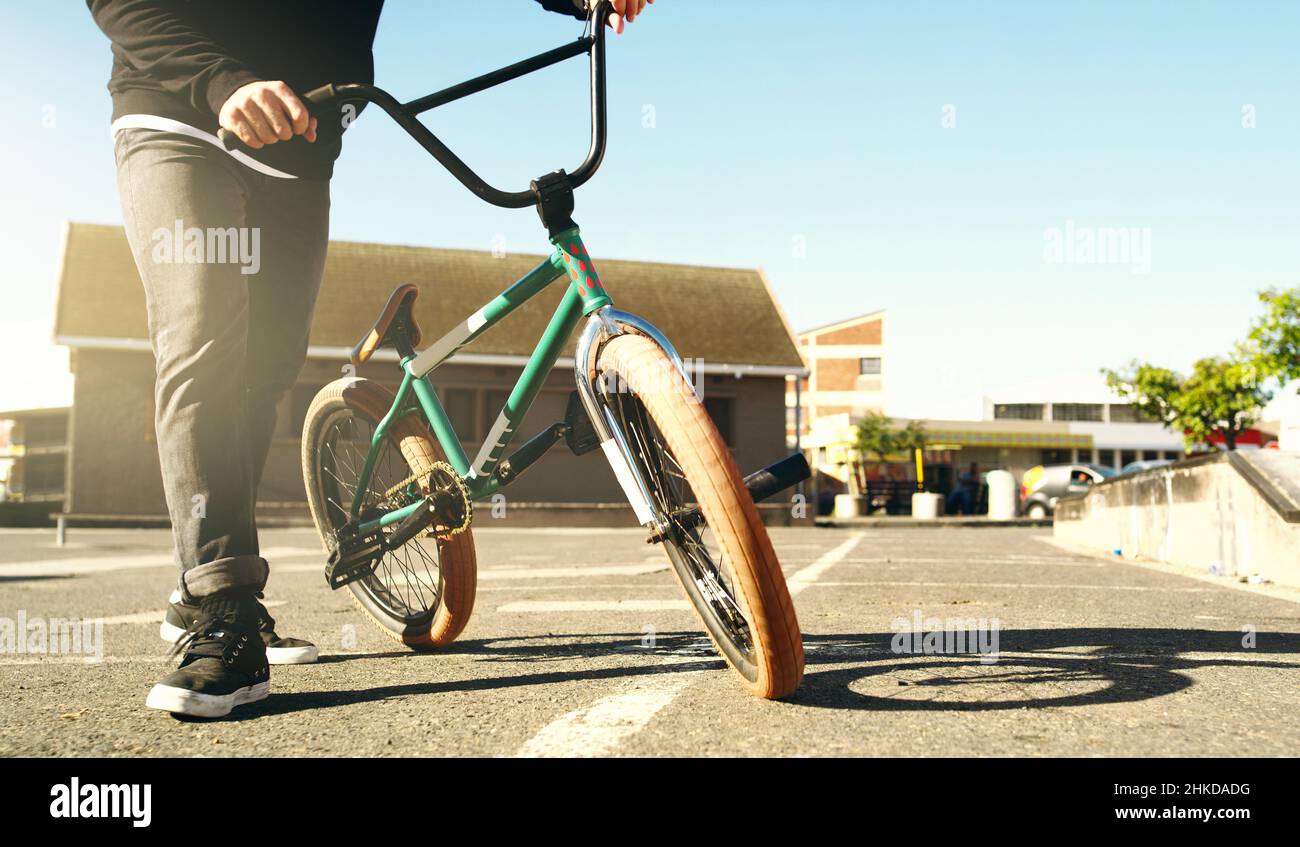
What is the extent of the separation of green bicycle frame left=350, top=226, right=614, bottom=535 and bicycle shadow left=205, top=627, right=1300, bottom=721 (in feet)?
1.91

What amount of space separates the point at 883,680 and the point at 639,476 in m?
0.82

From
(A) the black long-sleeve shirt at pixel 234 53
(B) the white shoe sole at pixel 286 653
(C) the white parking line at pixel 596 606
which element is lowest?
(C) the white parking line at pixel 596 606

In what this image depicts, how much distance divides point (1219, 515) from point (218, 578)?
6877mm

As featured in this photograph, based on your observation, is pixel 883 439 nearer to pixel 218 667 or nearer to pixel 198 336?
pixel 198 336

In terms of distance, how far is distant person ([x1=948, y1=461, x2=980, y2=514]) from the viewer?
28.5 meters

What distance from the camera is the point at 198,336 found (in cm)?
242

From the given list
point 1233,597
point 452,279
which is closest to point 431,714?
point 1233,597

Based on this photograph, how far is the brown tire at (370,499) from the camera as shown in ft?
10.2

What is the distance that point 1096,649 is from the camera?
9.87 feet

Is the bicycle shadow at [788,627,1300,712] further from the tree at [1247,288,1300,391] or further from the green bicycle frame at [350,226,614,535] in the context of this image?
the tree at [1247,288,1300,391]

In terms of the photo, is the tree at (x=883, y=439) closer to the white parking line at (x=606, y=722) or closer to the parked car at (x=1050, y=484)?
the parked car at (x=1050, y=484)

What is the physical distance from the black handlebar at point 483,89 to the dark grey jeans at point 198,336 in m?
0.20

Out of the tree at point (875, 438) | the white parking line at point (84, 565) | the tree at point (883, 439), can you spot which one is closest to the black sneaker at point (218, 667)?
the white parking line at point (84, 565)

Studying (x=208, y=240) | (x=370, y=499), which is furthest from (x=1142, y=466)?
(x=208, y=240)
